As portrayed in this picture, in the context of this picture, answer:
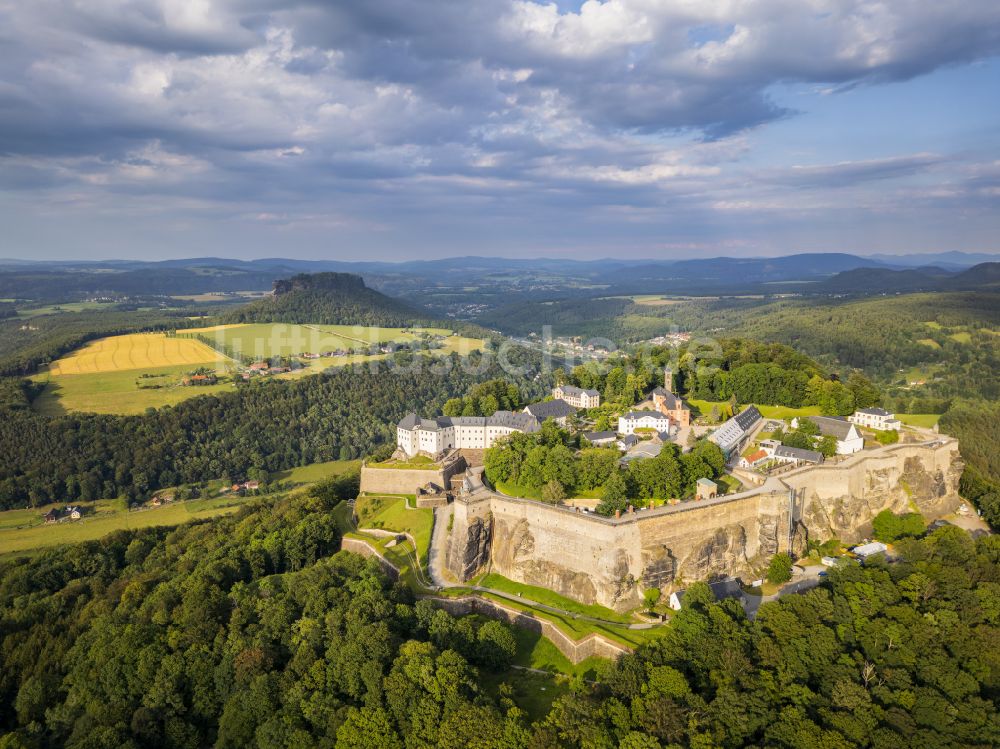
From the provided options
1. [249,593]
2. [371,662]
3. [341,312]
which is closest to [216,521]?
[249,593]

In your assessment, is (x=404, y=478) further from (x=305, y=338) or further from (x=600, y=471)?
(x=305, y=338)

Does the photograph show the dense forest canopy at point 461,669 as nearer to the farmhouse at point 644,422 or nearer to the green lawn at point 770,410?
the green lawn at point 770,410

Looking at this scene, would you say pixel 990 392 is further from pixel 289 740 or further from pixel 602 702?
pixel 289 740

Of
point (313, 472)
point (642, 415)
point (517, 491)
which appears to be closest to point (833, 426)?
point (642, 415)

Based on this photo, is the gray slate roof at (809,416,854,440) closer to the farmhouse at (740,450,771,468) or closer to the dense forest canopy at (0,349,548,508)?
the farmhouse at (740,450,771,468)

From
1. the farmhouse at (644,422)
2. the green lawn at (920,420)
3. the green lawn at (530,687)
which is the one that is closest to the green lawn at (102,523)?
the farmhouse at (644,422)

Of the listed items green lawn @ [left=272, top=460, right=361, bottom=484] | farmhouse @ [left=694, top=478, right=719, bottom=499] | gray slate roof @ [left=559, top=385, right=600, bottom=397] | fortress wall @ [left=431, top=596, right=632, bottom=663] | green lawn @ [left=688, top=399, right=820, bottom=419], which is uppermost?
gray slate roof @ [left=559, top=385, right=600, bottom=397]

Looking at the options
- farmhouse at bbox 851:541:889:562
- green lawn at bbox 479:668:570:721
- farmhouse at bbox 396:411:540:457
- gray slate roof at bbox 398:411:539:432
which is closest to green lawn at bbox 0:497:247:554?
farmhouse at bbox 396:411:540:457
